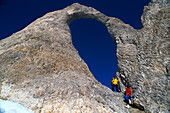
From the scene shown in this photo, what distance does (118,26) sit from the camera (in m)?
24.2

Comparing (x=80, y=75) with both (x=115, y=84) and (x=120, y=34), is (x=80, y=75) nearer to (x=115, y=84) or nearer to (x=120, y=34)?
(x=115, y=84)

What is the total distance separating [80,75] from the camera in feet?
41.7

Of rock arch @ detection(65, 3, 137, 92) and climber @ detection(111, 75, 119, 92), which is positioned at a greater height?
rock arch @ detection(65, 3, 137, 92)

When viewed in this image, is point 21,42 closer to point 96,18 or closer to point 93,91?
point 93,91

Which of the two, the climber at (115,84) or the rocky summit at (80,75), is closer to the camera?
the rocky summit at (80,75)

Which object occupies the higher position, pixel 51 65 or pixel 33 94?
pixel 51 65

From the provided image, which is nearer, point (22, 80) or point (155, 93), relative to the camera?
point (155, 93)

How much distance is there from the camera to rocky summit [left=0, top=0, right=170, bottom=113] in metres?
8.21

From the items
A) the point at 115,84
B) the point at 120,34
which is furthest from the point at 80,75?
the point at 120,34

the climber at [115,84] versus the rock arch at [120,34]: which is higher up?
the rock arch at [120,34]

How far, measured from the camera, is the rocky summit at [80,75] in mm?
8211

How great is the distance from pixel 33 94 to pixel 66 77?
3631 mm

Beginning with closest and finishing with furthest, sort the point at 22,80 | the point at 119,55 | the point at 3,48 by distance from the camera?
the point at 22,80 → the point at 3,48 → the point at 119,55

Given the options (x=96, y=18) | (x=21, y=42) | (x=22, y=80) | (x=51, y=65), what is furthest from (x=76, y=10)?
(x=22, y=80)
